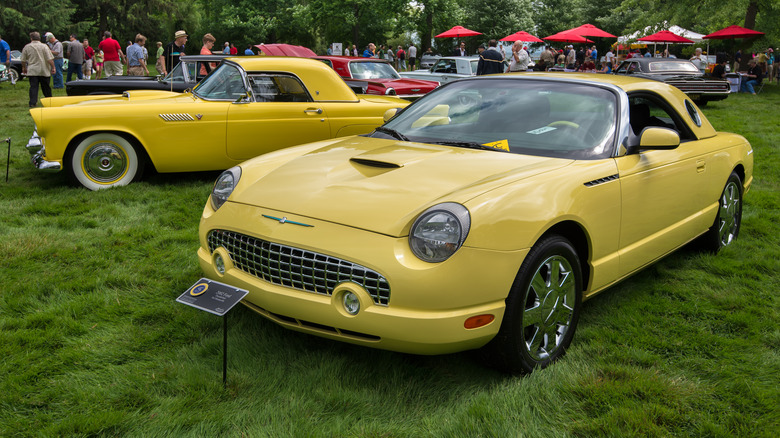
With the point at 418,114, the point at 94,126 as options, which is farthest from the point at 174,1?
the point at 418,114

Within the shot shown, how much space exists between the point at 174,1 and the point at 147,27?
8.18 ft

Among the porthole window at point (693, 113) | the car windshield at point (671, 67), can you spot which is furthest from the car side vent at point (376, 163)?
the car windshield at point (671, 67)

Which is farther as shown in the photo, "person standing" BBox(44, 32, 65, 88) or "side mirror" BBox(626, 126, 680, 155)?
"person standing" BBox(44, 32, 65, 88)

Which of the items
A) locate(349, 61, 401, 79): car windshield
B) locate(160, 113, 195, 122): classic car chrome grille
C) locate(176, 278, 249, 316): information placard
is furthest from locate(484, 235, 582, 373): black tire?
locate(349, 61, 401, 79): car windshield

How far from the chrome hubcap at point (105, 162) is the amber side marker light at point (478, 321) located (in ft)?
17.1

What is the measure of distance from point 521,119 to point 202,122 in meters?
4.07

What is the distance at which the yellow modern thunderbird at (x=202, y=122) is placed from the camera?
6590 mm

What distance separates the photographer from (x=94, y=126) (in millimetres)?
6582

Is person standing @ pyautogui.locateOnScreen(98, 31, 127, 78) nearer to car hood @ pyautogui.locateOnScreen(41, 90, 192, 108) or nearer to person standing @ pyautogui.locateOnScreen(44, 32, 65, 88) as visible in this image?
person standing @ pyautogui.locateOnScreen(44, 32, 65, 88)

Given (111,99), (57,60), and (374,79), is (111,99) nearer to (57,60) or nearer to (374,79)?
(374,79)

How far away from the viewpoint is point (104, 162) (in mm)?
6766

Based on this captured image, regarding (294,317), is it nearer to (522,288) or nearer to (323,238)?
(323,238)

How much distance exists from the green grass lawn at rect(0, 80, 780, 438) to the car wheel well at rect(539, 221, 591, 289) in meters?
0.38

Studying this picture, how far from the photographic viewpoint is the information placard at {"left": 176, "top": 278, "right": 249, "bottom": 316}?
9.22 ft
